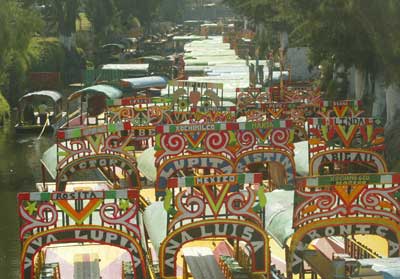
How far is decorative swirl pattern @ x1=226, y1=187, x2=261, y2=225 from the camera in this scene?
17000mm

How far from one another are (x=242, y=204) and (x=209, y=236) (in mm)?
797

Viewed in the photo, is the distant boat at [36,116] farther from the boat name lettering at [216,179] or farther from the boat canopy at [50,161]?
the boat name lettering at [216,179]

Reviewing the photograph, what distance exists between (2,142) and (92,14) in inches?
2293

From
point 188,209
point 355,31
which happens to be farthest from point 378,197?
point 355,31

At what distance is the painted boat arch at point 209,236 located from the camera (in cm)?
1684

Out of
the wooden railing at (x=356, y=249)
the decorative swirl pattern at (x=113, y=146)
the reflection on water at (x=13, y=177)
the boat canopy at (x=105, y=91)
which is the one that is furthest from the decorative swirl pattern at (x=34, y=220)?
the boat canopy at (x=105, y=91)

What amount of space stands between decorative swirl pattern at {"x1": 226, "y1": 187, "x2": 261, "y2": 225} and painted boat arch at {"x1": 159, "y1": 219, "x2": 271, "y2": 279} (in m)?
0.21

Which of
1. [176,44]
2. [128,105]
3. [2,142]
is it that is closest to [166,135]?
[128,105]

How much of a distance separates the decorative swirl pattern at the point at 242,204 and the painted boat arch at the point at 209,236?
214 millimetres

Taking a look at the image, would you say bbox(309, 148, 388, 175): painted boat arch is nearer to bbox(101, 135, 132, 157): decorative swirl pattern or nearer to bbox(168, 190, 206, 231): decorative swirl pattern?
bbox(101, 135, 132, 157): decorative swirl pattern

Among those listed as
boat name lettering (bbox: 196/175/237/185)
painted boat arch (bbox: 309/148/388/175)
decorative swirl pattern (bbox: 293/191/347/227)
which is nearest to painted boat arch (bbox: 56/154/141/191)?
painted boat arch (bbox: 309/148/388/175)

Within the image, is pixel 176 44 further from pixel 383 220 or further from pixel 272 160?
pixel 383 220

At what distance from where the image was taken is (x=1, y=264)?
27734mm

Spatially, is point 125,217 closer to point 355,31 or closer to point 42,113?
point 355,31
